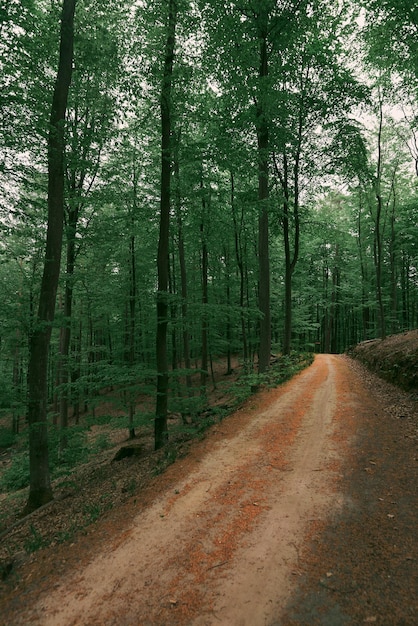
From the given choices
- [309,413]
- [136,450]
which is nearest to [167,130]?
[309,413]

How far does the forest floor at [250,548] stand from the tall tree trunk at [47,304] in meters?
0.87

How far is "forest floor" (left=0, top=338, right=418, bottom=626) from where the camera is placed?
8.92 feet

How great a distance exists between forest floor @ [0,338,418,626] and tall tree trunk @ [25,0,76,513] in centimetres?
87

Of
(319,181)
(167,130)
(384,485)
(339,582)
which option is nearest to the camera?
(339,582)

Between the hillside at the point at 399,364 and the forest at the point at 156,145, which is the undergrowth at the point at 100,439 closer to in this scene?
the forest at the point at 156,145

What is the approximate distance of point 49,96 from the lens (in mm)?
6891

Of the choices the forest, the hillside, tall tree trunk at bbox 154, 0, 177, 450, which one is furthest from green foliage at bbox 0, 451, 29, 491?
the hillside

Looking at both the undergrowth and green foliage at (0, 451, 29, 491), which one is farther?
green foliage at (0, 451, 29, 491)

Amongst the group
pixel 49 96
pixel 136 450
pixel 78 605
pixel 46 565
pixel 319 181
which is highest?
pixel 319 181

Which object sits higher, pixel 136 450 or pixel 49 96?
pixel 49 96

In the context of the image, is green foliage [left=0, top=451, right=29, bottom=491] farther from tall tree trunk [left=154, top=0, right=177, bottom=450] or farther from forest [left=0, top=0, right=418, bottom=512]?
tall tree trunk [left=154, top=0, right=177, bottom=450]

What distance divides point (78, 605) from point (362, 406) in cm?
832

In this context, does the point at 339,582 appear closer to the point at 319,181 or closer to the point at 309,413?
the point at 309,413

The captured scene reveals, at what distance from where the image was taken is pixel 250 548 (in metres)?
3.44
